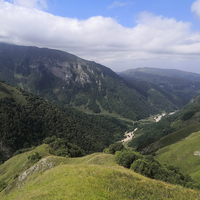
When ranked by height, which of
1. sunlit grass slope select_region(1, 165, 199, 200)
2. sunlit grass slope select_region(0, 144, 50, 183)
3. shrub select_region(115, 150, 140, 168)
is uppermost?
sunlit grass slope select_region(1, 165, 199, 200)

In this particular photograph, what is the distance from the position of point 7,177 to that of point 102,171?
76.9 meters

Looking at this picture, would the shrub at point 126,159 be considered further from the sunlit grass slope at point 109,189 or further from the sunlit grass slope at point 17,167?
the sunlit grass slope at point 17,167

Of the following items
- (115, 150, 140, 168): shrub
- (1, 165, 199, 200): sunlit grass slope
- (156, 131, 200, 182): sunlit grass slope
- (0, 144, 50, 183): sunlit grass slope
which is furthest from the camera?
(156, 131, 200, 182): sunlit grass slope

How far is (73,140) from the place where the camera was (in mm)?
190750

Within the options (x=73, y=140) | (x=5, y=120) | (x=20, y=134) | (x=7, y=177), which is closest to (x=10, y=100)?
(x=5, y=120)

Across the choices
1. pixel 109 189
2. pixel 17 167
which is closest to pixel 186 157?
pixel 109 189

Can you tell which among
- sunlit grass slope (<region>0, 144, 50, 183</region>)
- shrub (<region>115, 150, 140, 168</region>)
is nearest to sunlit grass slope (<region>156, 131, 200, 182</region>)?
shrub (<region>115, 150, 140, 168</region>)

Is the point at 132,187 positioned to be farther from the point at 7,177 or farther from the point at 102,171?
the point at 7,177

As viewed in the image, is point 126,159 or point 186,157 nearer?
point 126,159

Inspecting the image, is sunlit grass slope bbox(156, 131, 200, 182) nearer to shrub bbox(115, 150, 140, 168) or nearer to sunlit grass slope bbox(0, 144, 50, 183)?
shrub bbox(115, 150, 140, 168)

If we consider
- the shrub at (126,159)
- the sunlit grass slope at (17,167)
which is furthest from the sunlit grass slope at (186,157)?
the sunlit grass slope at (17,167)

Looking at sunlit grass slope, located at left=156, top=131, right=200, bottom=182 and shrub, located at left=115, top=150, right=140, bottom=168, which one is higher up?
shrub, located at left=115, top=150, right=140, bottom=168

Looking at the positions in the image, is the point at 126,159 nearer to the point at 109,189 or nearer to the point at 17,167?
the point at 109,189

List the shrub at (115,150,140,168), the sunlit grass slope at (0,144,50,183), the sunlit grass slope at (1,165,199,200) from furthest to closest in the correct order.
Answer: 1. the sunlit grass slope at (0,144,50,183)
2. the shrub at (115,150,140,168)
3. the sunlit grass slope at (1,165,199,200)
